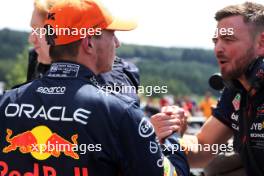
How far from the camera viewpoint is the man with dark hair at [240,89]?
3102 mm

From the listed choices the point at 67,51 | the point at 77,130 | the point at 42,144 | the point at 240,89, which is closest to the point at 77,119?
the point at 77,130

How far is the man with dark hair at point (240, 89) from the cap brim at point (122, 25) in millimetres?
869

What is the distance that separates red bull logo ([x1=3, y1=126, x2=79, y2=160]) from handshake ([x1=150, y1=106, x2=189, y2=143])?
52cm

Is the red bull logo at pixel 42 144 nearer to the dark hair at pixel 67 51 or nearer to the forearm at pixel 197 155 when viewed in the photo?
the dark hair at pixel 67 51

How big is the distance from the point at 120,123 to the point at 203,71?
57.7 m

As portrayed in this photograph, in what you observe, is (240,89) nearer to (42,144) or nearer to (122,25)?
(122,25)

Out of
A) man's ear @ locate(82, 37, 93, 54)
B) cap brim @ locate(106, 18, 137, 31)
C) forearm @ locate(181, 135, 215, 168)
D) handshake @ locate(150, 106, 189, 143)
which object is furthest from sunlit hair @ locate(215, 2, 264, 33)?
man's ear @ locate(82, 37, 93, 54)

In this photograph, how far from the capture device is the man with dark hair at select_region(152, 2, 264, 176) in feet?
10.2

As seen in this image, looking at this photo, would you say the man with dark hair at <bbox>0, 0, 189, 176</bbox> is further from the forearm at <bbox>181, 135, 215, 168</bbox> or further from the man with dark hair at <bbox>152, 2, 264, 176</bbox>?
the forearm at <bbox>181, 135, 215, 168</bbox>

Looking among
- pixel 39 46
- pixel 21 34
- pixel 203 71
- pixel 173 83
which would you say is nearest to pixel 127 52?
pixel 173 83

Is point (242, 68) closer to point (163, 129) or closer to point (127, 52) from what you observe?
point (163, 129)

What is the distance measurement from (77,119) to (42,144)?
196 millimetres

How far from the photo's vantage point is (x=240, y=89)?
3.27m

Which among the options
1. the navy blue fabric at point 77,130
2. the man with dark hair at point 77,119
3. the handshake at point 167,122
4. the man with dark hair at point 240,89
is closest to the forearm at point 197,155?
the man with dark hair at point 240,89
